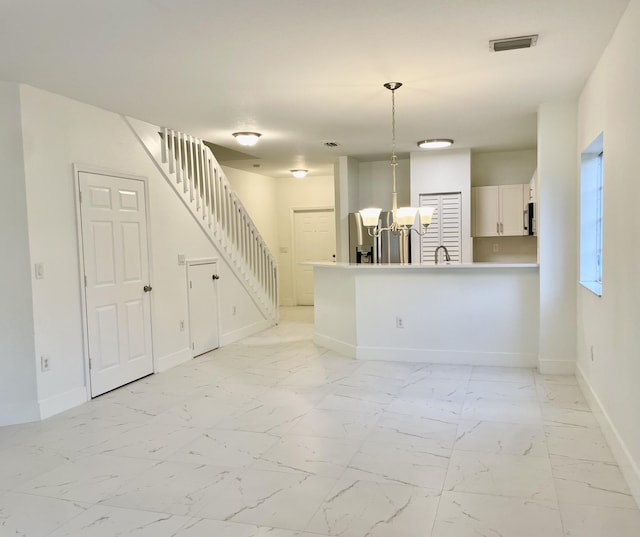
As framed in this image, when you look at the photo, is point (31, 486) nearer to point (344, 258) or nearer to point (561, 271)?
point (561, 271)

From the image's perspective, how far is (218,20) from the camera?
280 centimetres

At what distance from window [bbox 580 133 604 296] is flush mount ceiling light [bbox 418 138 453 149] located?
89.5 inches

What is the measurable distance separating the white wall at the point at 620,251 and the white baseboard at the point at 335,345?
2.46 meters

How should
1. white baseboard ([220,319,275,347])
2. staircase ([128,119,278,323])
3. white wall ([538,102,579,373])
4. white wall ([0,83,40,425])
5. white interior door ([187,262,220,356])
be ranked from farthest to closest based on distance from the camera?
white baseboard ([220,319,275,347]) → white interior door ([187,262,220,356]) → staircase ([128,119,278,323]) → white wall ([538,102,579,373]) → white wall ([0,83,40,425])

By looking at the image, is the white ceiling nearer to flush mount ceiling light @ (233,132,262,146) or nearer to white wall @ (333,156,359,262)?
flush mount ceiling light @ (233,132,262,146)

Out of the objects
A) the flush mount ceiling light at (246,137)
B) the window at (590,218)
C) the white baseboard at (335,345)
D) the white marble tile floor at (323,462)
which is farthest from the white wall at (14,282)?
Result: the window at (590,218)

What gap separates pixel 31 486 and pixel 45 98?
9.10 ft

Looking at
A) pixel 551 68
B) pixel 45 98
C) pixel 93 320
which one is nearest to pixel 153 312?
pixel 93 320

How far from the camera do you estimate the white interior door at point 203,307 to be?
5.87 metres

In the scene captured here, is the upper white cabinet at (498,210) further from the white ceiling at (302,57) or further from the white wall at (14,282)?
the white wall at (14,282)

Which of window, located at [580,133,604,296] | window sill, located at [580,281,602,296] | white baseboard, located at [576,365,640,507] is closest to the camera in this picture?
white baseboard, located at [576,365,640,507]

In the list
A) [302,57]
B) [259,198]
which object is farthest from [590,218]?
[259,198]

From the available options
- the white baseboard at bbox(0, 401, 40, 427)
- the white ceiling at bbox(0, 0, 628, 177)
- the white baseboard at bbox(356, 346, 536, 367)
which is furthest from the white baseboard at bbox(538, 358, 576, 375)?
the white baseboard at bbox(0, 401, 40, 427)

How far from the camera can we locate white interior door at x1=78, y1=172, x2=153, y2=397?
14.5 feet
